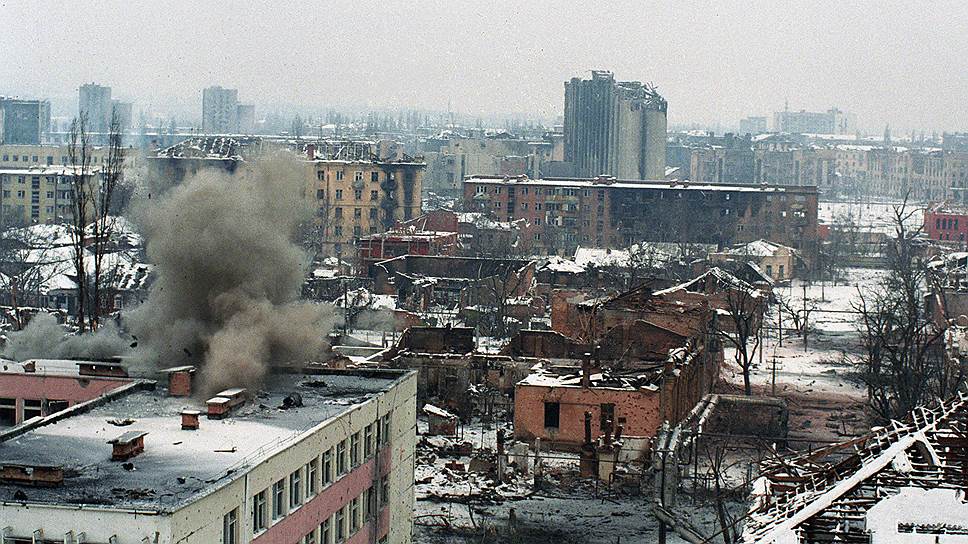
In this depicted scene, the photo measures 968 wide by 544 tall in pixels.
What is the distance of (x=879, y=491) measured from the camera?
9.76 metres

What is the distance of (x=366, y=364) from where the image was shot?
30047mm

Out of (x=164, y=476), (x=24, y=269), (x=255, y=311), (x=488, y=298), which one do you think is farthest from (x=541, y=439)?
(x=24, y=269)

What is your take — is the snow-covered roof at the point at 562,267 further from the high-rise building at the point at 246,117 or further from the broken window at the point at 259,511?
the high-rise building at the point at 246,117

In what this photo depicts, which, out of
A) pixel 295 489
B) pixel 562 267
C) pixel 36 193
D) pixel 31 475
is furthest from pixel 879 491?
pixel 36 193

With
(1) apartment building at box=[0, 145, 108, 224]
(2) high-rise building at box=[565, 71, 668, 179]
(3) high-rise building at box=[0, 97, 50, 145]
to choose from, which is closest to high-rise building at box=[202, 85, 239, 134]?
(3) high-rise building at box=[0, 97, 50, 145]

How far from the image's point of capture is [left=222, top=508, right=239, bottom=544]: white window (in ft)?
44.9

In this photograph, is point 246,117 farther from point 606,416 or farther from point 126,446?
point 126,446

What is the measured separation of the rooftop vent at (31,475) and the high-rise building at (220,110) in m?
133

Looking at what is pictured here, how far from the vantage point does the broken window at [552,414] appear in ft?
85.9

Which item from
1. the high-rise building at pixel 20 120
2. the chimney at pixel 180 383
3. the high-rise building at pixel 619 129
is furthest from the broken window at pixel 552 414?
the high-rise building at pixel 20 120

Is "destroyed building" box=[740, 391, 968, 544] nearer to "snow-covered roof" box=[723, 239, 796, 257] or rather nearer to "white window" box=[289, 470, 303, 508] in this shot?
"white window" box=[289, 470, 303, 508]

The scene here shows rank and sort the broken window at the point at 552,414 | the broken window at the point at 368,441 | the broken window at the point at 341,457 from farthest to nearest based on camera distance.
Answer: the broken window at the point at 552,414, the broken window at the point at 368,441, the broken window at the point at 341,457

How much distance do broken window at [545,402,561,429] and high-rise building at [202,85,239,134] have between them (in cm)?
12153

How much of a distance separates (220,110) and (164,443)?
134135 mm
